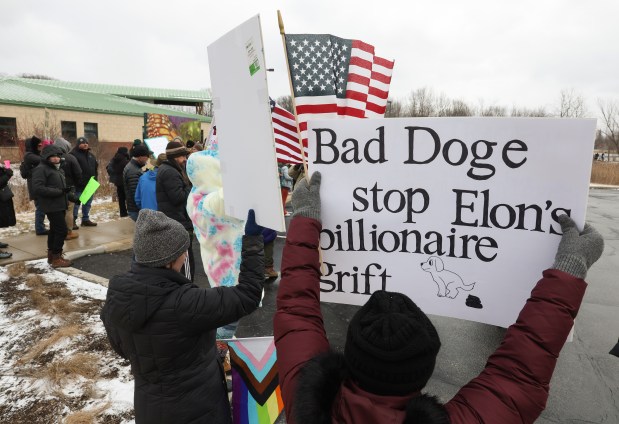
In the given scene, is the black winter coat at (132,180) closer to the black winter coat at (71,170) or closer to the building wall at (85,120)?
the black winter coat at (71,170)

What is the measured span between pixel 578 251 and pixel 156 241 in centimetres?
162

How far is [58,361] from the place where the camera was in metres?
3.54

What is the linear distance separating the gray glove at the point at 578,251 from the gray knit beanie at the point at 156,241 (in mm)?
1495

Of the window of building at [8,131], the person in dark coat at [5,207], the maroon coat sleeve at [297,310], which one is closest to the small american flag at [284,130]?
the maroon coat sleeve at [297,310]

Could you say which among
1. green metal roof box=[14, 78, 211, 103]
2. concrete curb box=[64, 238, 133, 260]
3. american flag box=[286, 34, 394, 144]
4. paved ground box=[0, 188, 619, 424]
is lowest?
paved ground box=[0, 188, 619, 424]

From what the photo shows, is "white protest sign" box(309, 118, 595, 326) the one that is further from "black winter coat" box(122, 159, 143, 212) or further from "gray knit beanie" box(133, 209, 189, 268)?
"black winter coat" box(122, 159, 143, 212)

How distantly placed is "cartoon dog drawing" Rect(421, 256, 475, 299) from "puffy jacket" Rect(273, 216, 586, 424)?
612mm

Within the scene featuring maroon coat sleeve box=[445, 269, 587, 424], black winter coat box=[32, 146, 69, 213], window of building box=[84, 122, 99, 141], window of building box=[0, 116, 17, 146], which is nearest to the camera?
maroon coat sleeve box=[445, 269, 587, 424]

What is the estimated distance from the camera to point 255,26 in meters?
1.57

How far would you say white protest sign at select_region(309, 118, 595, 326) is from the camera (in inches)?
62.7

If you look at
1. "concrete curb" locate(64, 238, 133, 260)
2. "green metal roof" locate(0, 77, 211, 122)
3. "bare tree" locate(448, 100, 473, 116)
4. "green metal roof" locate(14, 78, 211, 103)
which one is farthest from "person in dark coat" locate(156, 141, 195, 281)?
"bare tree" locate(448, 100, 473, 116)

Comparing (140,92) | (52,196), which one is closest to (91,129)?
(140,92)

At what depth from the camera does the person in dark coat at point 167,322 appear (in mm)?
1699

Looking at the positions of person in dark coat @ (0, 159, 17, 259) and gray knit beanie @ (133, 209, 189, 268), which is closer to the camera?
gray knit beanie @ (133, 209, 189, 268)
